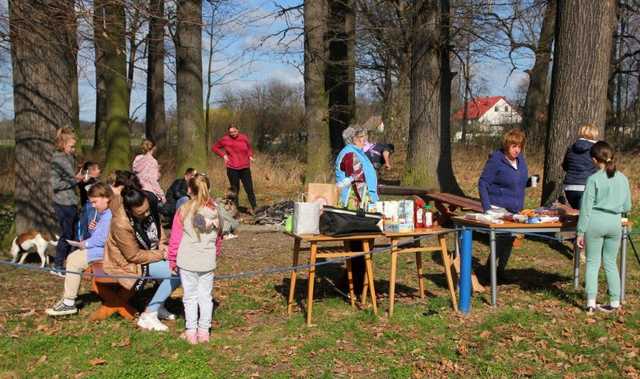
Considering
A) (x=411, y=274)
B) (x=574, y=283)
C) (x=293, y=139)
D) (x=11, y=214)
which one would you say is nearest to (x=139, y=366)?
(x=411, y=274)

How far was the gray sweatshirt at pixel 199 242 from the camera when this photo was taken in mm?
5176

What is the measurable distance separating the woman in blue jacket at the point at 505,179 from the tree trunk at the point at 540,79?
1356cm

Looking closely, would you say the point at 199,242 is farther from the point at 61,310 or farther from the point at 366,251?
the point at 61,310

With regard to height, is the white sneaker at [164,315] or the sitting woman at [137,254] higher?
the sitting woman at [137,254]

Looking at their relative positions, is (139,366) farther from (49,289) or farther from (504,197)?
(504,197)

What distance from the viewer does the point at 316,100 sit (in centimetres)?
1423

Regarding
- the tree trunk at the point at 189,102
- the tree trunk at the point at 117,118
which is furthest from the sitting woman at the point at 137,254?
the tree trunk at the point at 189,102

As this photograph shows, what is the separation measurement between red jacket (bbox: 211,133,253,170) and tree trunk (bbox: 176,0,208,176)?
1.15m

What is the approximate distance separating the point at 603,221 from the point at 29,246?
260 inches

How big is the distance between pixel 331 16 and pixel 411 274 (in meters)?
11.4

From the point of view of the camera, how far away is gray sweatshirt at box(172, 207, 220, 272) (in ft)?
17.0

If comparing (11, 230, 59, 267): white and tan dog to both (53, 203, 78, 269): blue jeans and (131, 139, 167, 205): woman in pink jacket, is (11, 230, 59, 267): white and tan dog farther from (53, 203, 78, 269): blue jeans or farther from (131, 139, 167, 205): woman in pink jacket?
(131, 139, 167, 205): woman in pink jacket

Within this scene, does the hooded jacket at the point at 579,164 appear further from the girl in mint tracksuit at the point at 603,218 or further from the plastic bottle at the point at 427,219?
the plastic bottle at the point at 427,219

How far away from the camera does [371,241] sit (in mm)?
6117
